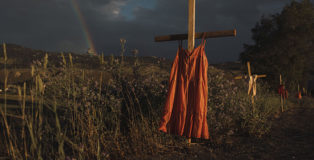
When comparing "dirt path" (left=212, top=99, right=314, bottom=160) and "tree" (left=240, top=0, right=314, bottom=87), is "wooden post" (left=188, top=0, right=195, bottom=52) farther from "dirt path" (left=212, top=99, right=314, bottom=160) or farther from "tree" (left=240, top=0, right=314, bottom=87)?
"tree" (left=240, top=0, right=314, bottom=87)

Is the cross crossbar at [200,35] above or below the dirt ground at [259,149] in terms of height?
above

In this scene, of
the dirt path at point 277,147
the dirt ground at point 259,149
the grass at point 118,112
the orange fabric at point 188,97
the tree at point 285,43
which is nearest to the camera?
the orange fabric at point 188,97

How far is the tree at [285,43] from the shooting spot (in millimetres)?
16297

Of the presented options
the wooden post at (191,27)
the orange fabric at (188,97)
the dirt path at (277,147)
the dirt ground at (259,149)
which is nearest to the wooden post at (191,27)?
the wooden post at (191,27)

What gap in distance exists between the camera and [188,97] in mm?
3916

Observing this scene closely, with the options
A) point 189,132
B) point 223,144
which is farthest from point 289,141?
point 189,132

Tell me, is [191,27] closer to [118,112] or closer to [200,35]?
[200,35]

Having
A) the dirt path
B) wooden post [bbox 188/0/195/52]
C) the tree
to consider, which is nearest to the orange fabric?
wooden post [bbox 188/0/195/52]

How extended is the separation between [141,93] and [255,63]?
45.7 ft

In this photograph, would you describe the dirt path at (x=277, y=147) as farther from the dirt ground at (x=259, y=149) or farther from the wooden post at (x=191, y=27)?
the wooden post at (x=191, y=27)

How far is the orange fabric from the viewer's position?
3762 mm

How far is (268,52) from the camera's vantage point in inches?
640

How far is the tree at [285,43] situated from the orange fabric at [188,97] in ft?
46.8

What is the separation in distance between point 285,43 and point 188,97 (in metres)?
16.0
